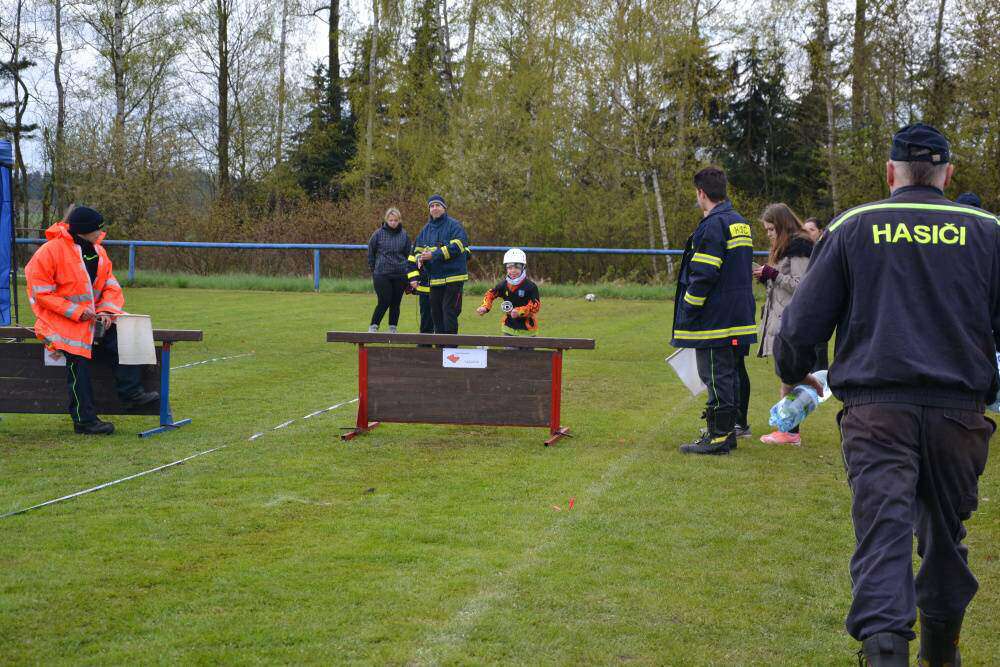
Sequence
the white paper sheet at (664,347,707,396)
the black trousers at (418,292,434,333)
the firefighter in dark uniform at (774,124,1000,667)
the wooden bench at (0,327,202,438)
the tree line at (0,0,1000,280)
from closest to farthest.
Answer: the firefighter in dark uniform at (774,124,1000,667) → the white paper sheet at (664,347,707,396) → the wooden bench at (0,327,202,438) → the black trousers at (418,292,434,333) → the tree line at (0,0,1000,280)

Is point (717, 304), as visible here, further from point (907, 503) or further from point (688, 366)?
point (907, 503)

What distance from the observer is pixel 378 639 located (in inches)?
165

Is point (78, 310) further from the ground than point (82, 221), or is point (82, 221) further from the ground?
point (82, 221)

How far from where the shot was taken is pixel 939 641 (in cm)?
366

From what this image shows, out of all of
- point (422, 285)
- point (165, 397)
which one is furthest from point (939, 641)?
point (422, 285)

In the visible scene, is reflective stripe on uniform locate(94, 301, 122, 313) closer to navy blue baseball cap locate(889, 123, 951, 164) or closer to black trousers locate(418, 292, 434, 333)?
black trousers locate(418, 292, 434, 333)

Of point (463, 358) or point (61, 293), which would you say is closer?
point (61, 293)

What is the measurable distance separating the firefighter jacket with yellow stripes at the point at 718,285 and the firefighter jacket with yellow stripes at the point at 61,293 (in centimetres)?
475

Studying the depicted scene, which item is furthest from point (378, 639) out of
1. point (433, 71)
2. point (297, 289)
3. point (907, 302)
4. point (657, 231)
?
point (433, 71)

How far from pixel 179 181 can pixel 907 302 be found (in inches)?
1374

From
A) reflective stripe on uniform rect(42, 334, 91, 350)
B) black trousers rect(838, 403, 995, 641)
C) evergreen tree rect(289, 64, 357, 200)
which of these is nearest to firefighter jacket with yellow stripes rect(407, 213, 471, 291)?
reflective stripe on uniform rect(42, 334, 91, 350)

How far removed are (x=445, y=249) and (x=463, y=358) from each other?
14.5 ft

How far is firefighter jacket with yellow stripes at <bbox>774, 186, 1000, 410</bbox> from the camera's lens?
3406mm

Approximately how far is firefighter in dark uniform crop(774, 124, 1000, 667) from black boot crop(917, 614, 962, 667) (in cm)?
4
